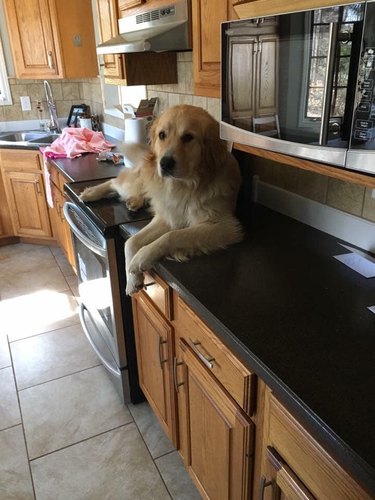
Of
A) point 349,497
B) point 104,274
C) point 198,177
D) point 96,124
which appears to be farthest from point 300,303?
point 96,124

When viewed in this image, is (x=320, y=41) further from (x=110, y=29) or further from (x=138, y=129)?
(x=110, y=29)

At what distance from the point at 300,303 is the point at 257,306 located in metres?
0.11

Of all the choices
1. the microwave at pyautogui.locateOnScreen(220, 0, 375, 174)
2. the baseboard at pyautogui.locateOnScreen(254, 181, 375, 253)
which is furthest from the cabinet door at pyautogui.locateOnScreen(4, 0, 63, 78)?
the microwave at pyautogui.locateOnScreen(220, 0, 375, 174)

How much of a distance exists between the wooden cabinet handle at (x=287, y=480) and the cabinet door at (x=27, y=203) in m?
3.09

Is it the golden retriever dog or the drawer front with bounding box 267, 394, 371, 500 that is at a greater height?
the golden retriever dog

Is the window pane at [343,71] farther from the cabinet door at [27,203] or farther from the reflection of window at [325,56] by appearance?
the cabinet door at [27,203]

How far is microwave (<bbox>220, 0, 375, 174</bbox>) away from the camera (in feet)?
2.52

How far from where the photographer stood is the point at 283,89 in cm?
99

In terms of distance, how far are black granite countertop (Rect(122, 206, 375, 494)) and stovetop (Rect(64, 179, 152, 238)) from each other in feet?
1.42

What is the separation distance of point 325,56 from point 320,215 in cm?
76

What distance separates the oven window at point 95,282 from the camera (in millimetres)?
1831

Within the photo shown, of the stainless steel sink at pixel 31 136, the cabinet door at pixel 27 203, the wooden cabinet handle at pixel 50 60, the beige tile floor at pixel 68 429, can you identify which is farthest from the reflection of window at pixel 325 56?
the stainless steel sink at pixel 31 136

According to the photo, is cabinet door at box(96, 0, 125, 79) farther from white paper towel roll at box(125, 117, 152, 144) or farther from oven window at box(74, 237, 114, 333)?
oven window at box(74, 237, 114, 333)

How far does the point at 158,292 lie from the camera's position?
139 cm
